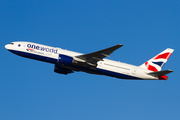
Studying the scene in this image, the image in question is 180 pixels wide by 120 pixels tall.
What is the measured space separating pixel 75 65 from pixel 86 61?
6.61 ft

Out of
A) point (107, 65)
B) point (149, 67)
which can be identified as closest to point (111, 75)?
point (107, 65)

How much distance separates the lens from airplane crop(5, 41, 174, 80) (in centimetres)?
4394

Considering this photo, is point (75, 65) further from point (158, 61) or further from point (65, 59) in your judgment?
point (158, 61)

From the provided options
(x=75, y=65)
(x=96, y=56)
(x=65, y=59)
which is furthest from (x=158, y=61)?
(x=65, y=59)

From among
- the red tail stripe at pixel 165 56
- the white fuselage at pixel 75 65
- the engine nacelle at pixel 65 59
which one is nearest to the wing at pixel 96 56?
the white fuselage at pixel 75 65

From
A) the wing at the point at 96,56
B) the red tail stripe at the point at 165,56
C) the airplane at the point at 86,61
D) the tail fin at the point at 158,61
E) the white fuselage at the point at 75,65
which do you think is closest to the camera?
the wing at the point at 96,56

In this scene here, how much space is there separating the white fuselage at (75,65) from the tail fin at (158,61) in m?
1.98

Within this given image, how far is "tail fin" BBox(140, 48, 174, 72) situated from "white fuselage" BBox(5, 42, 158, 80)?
1.98m

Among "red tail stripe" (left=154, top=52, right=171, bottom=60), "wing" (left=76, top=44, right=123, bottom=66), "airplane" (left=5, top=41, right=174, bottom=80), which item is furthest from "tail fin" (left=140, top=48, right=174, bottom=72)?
"wing" (left=76, top=44, right=123, bottom=66)

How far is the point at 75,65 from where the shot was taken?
147 ft

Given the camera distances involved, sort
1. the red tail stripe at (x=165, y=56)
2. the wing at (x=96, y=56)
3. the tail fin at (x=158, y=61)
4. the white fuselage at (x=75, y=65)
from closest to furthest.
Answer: the wing at (x=96, y=56) → the white fuselage at (x=75, y=65) → the tail fin at (x=158, y=61) → the red tail stripe at (x=165, y=56)

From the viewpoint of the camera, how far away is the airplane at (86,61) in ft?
144

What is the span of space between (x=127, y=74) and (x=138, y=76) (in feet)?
6.98

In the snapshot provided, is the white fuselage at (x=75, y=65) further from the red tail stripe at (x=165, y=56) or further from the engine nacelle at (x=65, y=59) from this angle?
the red tail stripe at (x=165, y=56)
